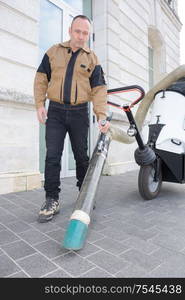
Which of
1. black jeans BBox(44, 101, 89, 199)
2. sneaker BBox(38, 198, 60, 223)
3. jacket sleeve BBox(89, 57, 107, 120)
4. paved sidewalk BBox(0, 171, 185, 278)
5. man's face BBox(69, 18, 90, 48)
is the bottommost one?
paved sidewalk BBox(0, 171, 185, 278)

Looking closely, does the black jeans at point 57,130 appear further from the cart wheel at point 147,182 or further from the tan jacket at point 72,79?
the cart wheel at point 147,182

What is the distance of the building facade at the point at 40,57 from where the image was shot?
287 cm

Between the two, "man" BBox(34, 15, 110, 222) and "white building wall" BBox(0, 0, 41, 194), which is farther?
"white building wall" BBox(0, 0, 41, 194)

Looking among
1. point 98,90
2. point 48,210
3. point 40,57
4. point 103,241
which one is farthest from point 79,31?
point 40,57

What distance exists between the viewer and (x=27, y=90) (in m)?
3.09

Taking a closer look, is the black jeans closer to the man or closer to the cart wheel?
the man

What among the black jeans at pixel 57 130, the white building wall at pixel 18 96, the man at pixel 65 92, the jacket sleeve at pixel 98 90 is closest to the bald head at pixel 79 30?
the man at pixel 65 92

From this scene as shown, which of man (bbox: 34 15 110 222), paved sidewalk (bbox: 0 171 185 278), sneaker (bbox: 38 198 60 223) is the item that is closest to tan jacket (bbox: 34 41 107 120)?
man (bbox: 34 15 110 222)

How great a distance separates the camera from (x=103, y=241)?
1.51 meters

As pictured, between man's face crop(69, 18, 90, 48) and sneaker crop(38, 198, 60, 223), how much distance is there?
4.41 ft

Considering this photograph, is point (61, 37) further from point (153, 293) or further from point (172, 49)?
point (172, 49)

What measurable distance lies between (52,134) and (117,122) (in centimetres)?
301

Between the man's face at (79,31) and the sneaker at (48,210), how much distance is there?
1.34m

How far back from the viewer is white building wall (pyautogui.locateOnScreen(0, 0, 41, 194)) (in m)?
2.83
